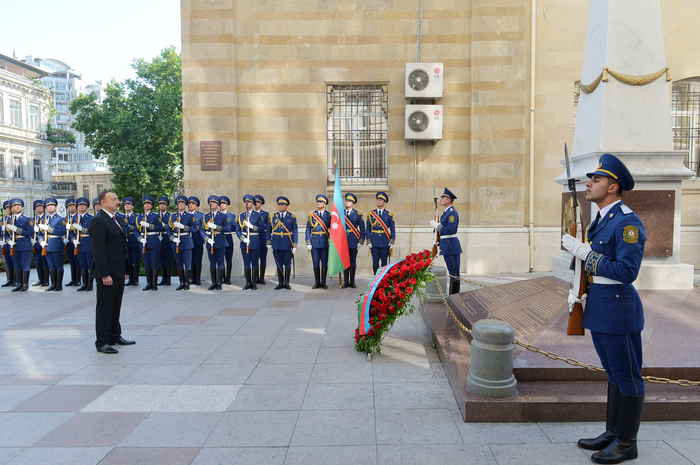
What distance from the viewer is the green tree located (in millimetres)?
37438

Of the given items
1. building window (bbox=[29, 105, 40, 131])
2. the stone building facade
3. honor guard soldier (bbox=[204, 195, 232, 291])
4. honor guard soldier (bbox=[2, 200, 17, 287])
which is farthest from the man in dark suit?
building window (bbox=[29, 105, 40, 131])

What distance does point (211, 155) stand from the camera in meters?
12.4

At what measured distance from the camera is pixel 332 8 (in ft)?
40.7

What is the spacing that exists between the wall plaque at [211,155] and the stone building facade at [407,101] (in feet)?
0.43

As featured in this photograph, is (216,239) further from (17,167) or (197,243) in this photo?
(17,167)

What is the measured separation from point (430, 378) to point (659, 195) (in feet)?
12.2

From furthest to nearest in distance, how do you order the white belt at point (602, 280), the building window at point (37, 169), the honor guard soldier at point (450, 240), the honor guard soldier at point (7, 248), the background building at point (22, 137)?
the building window at point (37, 169) → the background building at point (22, 137) → the honor guard soldier at point (7, 248) → the honor guard soldier at point (450, 240) → the white belt at point (602, 280)

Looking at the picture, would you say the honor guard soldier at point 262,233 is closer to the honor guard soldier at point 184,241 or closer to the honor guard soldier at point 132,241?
the honor guard soldier at point 184,241

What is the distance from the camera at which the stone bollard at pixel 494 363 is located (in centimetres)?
392

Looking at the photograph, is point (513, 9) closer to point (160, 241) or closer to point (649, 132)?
point (649, 132)

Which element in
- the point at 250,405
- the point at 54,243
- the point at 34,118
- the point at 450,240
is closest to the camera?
the point at 250,405

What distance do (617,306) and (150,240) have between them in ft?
33.4

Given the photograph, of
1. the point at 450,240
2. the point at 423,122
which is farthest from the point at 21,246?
the point at 423,122

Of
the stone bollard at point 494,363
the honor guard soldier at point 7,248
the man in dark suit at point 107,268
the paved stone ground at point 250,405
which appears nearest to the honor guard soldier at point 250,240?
the paved stone ground at point 250,405
